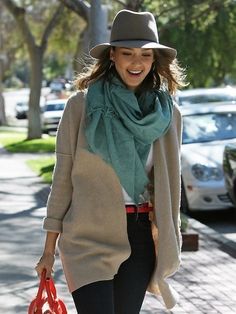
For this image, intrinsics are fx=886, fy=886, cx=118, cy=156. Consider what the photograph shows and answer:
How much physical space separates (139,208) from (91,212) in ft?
0.70

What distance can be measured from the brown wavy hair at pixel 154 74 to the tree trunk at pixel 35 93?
22065 mm

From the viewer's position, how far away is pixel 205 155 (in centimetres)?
1176

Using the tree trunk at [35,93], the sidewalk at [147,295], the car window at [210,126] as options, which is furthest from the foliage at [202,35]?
the sidewalk at [147,295]

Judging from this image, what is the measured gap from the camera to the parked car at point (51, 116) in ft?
122

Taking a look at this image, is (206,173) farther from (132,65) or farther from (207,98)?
(132,65)

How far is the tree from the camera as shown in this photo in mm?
24578

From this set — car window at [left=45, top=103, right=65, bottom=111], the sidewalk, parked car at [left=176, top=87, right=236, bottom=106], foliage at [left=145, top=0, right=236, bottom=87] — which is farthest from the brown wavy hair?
car window at [left=45, top=103, right=65, bottom=111]

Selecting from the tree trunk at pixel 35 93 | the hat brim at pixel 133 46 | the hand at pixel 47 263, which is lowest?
the tree trunk at pixel 35 93

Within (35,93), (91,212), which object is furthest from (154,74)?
(35,93)

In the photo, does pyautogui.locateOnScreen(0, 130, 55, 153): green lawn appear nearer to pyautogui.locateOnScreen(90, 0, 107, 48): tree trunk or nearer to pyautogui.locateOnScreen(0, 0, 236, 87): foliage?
pyautogui.locateOnScreen(0, 0, 236, 87): foliage

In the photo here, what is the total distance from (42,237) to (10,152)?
14561mm

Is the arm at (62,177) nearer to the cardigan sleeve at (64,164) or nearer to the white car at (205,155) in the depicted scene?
the cardigan sleeve at (64,164)

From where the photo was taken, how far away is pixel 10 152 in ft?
79.0

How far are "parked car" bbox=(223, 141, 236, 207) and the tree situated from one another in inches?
585
